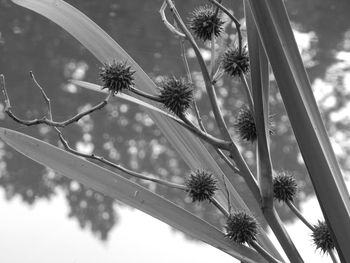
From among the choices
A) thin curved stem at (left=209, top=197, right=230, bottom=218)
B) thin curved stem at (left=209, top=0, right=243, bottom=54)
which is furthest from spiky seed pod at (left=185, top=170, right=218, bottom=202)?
thin curved stem at (left=209, top=0, right=243, bottom=54)

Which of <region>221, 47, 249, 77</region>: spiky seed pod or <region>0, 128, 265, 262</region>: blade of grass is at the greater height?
<region>221, 47, 249, 77</region>: spiky seed pod

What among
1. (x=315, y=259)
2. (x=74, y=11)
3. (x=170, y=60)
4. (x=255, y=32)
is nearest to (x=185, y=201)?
(x=315, y=259)

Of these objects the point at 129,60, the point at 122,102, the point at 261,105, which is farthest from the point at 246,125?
the point at 122,102

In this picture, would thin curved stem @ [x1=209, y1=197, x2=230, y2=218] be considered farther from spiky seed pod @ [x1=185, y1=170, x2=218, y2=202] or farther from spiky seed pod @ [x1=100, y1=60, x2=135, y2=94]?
spiky seed pod @ [x1=100, y1=60, x2=135, y2=94]

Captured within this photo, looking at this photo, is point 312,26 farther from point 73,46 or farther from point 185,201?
point 185,201

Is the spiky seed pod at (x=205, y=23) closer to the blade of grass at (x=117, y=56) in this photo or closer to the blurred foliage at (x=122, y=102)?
the blade of grass at (x=117, y=56)

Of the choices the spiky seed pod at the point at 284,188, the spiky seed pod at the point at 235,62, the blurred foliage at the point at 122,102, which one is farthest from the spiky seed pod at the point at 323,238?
the blurred foliage at the point at 122,102

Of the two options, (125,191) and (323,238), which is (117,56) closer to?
(125,191)
